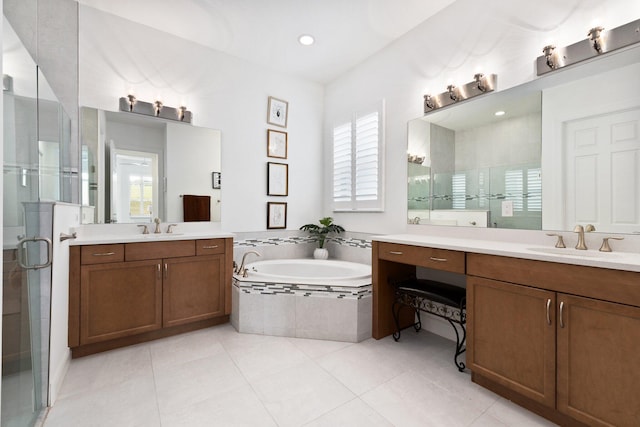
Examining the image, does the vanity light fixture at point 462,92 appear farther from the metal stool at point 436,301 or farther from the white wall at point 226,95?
the white wall at point 226,95

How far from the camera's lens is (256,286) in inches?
101

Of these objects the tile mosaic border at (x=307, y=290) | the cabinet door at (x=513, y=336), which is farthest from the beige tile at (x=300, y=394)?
the cabinet door at (x=513, y=336)

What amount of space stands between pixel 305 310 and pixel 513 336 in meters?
1.50

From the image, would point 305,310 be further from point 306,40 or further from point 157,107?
point 306,40

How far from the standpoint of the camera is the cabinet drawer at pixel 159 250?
89.9 inches

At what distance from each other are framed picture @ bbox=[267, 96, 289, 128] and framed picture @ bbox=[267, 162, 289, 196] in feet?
1.67

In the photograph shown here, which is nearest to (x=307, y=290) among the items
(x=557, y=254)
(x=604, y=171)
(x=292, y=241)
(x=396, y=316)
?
(x=396, y=316)

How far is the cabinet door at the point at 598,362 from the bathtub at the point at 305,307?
1324 millimetres

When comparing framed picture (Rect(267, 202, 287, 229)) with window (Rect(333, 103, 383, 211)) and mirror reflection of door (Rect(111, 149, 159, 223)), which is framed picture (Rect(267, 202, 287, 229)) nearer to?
window (Rect(333, 103, 383, 211))

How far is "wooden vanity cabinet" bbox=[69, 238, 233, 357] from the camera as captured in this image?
6.88 feet

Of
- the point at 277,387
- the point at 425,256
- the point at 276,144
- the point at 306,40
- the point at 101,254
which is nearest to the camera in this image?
the point at 277,387


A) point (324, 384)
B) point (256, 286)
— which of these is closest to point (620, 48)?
point (324, 384)

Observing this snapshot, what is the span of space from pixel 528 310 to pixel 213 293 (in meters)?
2.38

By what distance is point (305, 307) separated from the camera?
2.48 metres
